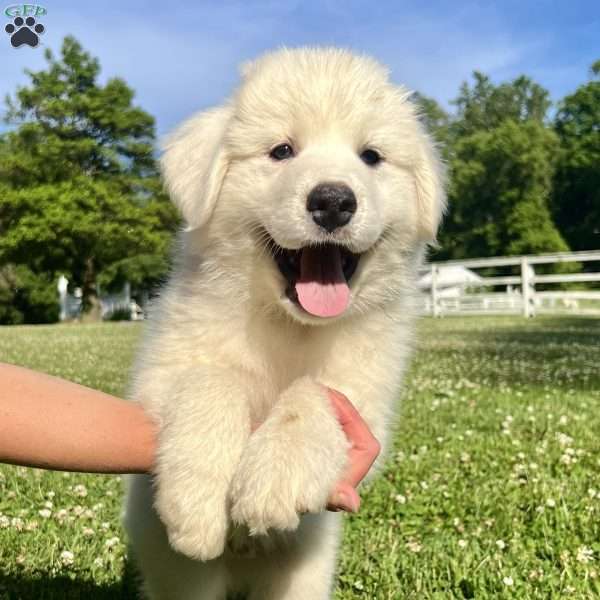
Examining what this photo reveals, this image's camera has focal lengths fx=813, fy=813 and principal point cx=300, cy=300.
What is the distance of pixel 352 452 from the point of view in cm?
224

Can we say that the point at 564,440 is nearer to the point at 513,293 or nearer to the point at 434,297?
the point at 434,297

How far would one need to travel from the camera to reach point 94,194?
3469cm

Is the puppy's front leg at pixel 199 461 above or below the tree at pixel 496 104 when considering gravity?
below

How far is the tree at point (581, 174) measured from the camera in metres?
51.0

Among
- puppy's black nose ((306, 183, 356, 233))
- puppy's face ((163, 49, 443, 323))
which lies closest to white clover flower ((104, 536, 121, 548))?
puppy's face ((163, 49, 443, 323))

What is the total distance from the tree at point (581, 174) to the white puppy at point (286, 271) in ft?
168

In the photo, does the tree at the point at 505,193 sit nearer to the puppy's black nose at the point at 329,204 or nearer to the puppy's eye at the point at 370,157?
the puppy's eye at the point at 370,157

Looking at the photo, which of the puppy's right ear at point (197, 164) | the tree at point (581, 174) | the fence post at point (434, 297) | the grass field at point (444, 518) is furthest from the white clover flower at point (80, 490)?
the tree at point (581, 174)

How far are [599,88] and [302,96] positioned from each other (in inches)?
2139

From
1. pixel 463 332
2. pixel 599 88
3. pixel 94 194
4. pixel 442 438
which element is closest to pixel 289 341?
pixel 442 438

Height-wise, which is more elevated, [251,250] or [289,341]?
[251,250]

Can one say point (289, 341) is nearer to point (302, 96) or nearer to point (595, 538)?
point (302, 96)

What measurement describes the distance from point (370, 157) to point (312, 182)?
469 mm

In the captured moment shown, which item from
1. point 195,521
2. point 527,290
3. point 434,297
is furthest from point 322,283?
point 434,297
